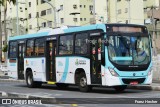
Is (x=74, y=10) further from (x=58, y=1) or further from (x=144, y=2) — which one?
(x=144, y=2)

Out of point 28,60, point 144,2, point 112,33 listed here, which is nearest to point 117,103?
point 112,33

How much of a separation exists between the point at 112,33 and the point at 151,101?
5.15m

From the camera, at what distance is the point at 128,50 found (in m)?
20.5

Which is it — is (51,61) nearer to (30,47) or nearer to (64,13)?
(30,47)

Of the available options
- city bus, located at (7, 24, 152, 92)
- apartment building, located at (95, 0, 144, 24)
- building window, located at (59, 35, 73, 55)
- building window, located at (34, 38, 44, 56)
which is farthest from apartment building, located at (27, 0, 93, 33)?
building window, located at (59, 35, 73, 55)

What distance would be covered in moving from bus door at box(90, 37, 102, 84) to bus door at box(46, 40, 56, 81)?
154 inches

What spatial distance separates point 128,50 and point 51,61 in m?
5.79

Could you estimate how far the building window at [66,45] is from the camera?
2294cm

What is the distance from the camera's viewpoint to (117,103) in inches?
630

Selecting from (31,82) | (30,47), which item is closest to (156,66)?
(31,82)

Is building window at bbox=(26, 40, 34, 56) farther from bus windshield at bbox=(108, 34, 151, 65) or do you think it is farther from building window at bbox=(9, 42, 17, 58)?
bus windshield at bbox=(108, 34, 151, 65)

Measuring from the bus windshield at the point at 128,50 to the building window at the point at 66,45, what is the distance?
10.3 ft

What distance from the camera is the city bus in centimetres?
2036

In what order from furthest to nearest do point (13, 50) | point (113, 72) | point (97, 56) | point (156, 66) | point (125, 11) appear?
point (125, 11) → point (13, 50) → point (156, 66) → point (97, 56) → point (113, 72)
